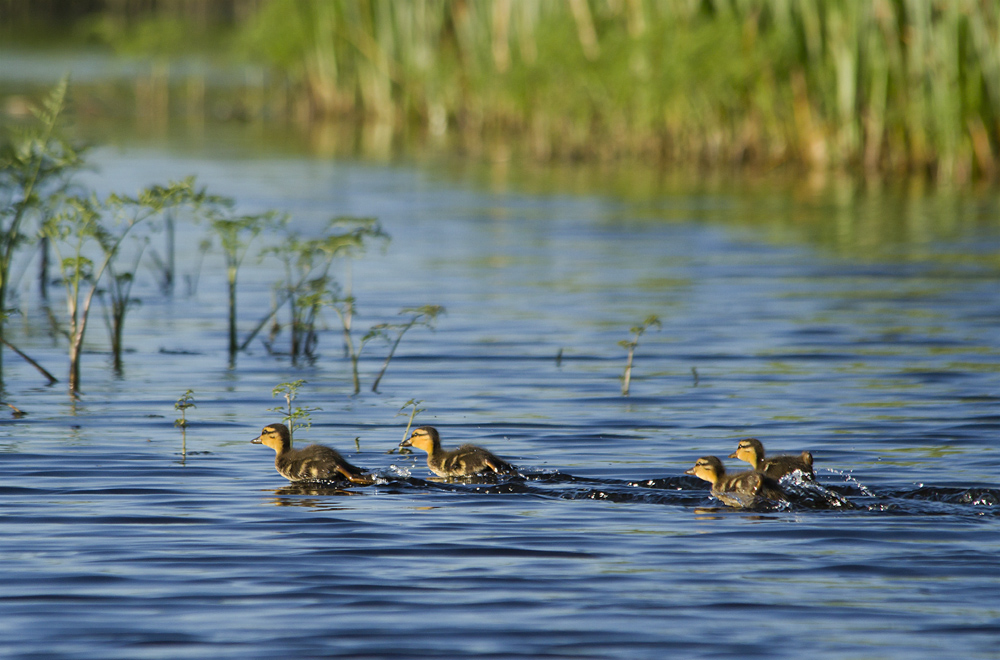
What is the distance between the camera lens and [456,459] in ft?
28.6

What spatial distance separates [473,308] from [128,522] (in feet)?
27.3

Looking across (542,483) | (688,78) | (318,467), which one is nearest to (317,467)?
(318,467)

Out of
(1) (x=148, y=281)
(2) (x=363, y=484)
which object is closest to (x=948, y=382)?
(2) (x=363, y=484)

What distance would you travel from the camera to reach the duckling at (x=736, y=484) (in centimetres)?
821

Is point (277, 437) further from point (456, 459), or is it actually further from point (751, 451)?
point (751, 451)

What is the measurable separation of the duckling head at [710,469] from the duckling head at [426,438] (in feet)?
4.98

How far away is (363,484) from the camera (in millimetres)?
8820

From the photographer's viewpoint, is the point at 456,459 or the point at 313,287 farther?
the point at 313,287

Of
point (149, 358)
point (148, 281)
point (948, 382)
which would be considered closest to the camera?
point (948, 382)

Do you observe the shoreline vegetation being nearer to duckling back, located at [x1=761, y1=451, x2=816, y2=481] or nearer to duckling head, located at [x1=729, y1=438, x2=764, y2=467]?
duckling head, located at [x1=729, y1=438, x2=764, y2=467]

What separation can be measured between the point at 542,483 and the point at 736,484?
1.11m

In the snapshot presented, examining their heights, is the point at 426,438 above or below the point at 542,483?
above

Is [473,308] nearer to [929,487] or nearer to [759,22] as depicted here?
[929,487]

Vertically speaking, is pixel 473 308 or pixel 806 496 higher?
pixel 473 308
